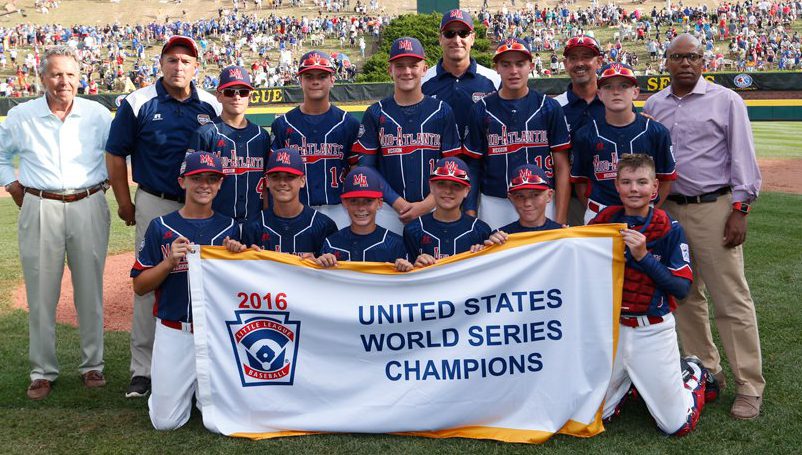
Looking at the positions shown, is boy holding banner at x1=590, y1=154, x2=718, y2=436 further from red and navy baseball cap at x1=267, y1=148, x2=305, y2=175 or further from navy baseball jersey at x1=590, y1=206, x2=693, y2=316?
red and navy baseball cap at x1=267, y1=148, x2=305, y2=175

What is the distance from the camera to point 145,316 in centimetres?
584

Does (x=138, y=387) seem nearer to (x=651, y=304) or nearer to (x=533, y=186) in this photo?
(x=533, y=186)

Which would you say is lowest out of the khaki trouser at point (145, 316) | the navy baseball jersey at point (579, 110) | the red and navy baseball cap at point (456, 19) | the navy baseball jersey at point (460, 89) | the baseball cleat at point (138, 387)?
the baseball cleat at point (138, 387)

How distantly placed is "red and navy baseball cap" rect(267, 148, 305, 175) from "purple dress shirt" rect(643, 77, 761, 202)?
2731mm

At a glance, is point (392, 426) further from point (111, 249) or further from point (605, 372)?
point (111, 249)

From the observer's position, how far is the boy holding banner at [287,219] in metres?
5.09

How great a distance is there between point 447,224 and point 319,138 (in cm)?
125

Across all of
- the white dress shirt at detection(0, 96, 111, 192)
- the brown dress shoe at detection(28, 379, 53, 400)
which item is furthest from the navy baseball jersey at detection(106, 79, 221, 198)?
the brown dress shoe at detection(28, 379, 53, 400)

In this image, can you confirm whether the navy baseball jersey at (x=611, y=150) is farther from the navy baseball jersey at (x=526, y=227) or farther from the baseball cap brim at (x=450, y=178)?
the baseball cap brim at (x=450, y=178)

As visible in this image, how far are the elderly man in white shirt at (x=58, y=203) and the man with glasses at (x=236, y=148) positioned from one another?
3.15 feet

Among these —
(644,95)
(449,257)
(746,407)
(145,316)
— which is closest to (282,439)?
(449,257)

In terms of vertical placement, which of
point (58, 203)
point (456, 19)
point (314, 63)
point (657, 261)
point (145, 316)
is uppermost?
point (456, 19)

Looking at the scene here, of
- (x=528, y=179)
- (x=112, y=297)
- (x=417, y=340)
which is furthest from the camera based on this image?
(x=112, y=297)

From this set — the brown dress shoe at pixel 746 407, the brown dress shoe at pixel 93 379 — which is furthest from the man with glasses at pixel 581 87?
the brown dress shoe at pixel 93 379
